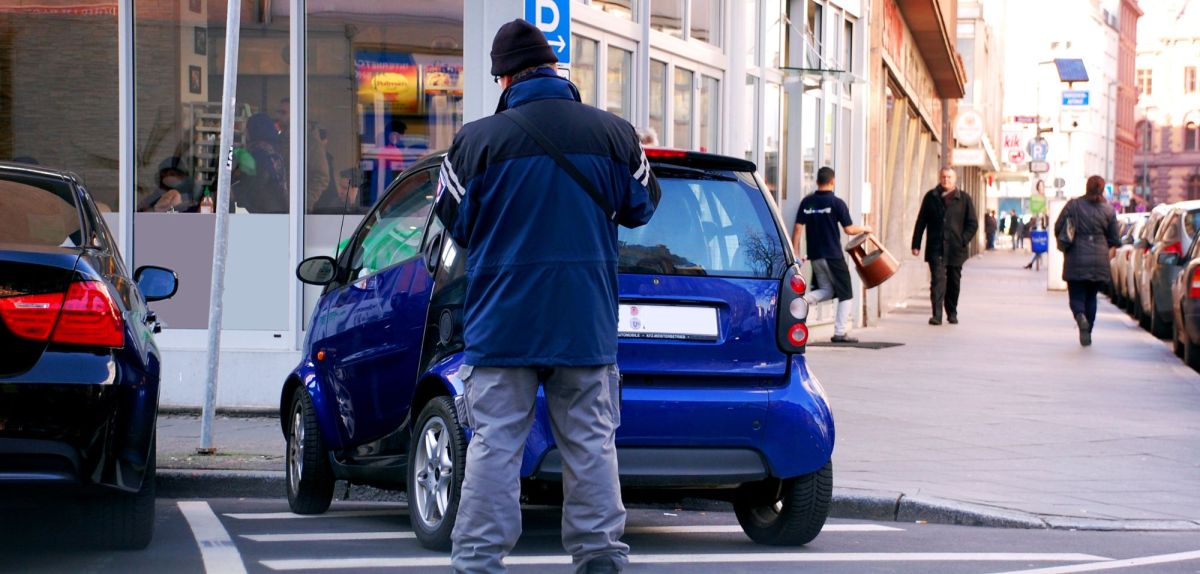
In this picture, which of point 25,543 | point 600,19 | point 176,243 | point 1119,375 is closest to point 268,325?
point 176,243

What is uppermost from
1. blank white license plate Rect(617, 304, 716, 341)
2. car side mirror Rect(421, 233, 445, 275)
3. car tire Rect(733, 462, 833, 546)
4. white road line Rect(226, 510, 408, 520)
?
car side mirror Rect(421, 233, 445, 275)

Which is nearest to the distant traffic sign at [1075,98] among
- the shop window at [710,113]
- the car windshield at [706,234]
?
the shop window at [710,113]

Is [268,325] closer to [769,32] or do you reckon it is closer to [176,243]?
[176,243]

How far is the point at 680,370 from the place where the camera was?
6266 mm

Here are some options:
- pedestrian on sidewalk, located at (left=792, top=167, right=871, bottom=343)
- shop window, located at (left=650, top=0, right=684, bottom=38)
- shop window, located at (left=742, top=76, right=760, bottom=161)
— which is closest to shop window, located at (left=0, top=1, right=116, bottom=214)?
shop window, located at (left=650, top=0, right=684, bottom=38)

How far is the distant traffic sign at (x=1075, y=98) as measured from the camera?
3244 cm

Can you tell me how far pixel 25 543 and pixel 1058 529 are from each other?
170 inches

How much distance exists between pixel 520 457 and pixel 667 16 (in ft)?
33.8

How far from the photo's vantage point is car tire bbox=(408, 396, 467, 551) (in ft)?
20.1

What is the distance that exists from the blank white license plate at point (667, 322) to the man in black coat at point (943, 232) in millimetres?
15225

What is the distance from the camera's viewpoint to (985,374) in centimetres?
1475

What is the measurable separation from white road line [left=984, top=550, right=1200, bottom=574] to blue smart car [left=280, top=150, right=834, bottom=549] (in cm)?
86

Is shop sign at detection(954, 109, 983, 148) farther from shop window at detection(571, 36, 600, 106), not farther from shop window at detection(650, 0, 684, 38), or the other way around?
shop window at detection(571, 36, 600, 106)

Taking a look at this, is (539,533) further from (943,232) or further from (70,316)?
(943,232)
